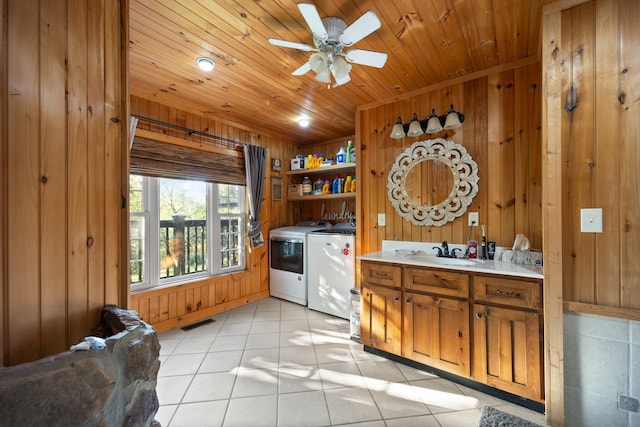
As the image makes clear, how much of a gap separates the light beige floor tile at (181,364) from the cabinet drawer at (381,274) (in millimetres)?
1602

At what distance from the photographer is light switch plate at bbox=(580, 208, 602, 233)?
1.42 metres

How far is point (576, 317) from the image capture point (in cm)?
148

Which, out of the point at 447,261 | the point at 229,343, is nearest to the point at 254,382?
the point at 229,343

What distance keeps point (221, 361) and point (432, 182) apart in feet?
8.22

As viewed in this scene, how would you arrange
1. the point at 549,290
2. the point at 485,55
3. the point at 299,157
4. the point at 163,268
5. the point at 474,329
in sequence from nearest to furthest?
the point at 549,290, the point at 474,329, the point at 485,55, the point at 163,268, the point at 299,157

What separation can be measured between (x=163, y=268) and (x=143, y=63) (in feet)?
6.68

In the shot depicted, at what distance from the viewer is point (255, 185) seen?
360 centimetres

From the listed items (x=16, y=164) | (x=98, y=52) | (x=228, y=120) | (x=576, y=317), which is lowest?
(x=576, y=317)

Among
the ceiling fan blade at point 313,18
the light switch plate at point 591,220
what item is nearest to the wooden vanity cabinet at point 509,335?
the light switch plate at point 591,220

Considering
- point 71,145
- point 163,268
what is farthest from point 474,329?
point 163,268

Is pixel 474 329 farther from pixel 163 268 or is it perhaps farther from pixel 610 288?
pixel 163 268

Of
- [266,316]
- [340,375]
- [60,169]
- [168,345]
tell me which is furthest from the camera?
[266,316]

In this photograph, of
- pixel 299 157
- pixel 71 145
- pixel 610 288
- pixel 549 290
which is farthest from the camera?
pixel 299 157

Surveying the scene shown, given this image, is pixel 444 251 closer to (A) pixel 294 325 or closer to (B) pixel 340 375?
(B) pixel 340 375
